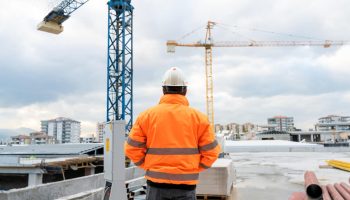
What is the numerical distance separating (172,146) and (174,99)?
38cm

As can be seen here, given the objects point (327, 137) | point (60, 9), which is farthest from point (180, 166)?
point (327, 137)

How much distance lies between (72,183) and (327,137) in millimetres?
78893

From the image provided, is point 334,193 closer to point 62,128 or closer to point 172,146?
point 172,146

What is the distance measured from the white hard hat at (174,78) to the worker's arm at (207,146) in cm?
41

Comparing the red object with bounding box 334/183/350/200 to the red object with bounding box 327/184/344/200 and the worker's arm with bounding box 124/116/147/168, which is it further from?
the worker's arm with bounding box 124/116/147/168

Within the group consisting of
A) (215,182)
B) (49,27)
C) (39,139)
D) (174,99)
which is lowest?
(39,139)

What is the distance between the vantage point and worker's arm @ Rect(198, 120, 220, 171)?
2.45 metres

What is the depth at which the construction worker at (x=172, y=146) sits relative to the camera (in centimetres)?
234

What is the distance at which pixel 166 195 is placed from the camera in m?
2.37

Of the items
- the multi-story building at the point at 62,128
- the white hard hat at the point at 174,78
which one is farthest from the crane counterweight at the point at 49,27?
the multi-story building at the point at 62,128

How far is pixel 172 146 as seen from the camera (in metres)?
2.35

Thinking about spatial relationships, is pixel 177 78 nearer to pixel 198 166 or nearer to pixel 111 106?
pixel 198 166

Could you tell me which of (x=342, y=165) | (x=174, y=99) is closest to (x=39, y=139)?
(x=342, y=165)

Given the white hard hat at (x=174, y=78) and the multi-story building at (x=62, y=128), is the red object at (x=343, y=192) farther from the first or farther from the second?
the multi-story building at (x=62, y=128)
